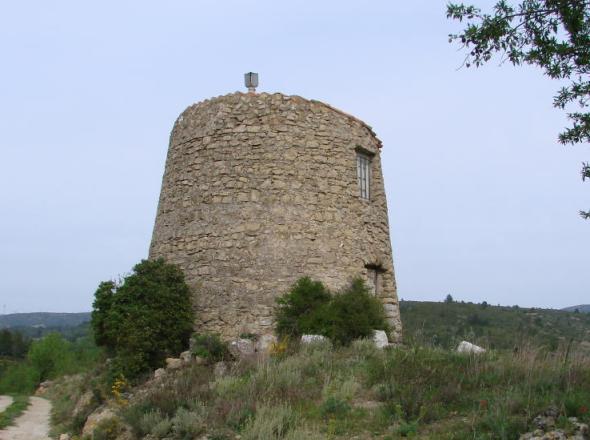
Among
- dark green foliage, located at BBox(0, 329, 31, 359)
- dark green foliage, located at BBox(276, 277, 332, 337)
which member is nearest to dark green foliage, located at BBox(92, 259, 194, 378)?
dark green foliage, located at BBox(276, 277, 332, 337)

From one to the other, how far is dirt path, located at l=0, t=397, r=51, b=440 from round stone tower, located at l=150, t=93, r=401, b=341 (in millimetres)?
4181

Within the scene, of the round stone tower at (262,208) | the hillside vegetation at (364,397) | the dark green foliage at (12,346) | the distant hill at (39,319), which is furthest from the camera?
the distant hill at (39,319)

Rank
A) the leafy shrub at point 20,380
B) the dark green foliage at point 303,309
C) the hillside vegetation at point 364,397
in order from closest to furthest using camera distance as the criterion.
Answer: the hillside vegetation at point 364,397
the dark green foliage at point 303,309
the leafy shrub at point 20,380

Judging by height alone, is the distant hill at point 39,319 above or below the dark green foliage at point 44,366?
above

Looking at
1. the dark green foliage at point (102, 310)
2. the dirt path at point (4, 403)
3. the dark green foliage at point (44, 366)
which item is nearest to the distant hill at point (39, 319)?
the dark green foliage at point (44, 366)

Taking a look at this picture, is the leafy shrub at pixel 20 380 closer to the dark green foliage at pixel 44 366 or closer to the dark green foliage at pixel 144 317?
the dark green foliage at pixel 44 366

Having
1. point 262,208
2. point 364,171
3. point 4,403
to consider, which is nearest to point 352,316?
point 262,208

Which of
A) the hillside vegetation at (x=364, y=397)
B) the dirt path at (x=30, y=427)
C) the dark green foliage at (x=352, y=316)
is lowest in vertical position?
the dirt path at (x=30, y=427)

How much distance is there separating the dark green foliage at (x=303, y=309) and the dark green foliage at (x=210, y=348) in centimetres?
114

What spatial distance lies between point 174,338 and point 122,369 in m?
1.16

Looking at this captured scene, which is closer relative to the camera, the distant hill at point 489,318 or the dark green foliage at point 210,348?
the dark green foliage at point 210,348

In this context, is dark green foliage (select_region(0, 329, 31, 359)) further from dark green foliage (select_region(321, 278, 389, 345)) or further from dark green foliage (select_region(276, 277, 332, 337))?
dark green foliage (select_region(321, 278, 389, 345))

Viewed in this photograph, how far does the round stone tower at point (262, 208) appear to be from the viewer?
43.1ft

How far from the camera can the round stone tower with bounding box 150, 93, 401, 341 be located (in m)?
13.1
